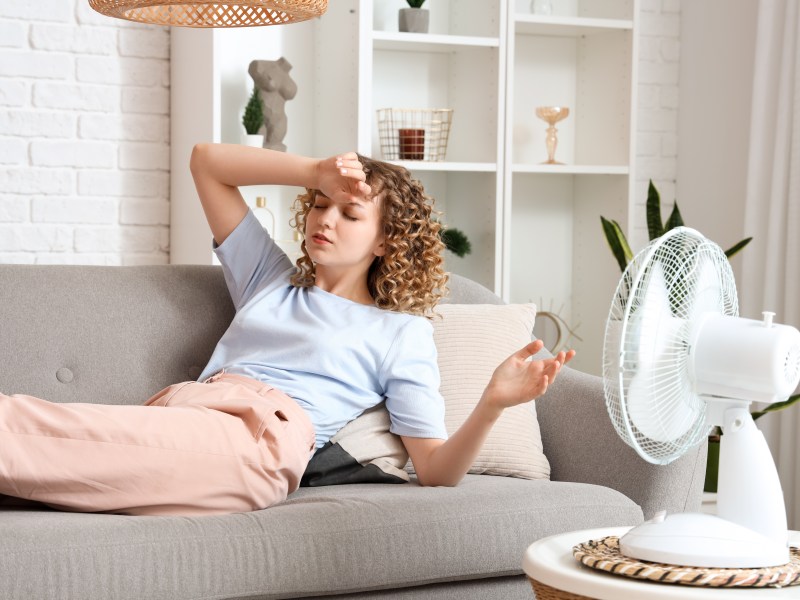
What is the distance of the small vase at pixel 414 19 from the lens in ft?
11.1

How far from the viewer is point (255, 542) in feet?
5.24

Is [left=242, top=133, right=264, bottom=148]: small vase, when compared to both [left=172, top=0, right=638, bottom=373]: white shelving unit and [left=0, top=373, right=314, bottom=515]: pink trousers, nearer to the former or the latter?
[left=172, top=0, right=638, bottom=373]: white shelving unit

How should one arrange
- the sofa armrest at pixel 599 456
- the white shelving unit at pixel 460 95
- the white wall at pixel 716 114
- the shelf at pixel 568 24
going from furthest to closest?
the white wall at pixel 716 114, the shelf at pixel 568 24, the white shelving unit at pixel 460 95, the sofa armrest at pixel 599 456

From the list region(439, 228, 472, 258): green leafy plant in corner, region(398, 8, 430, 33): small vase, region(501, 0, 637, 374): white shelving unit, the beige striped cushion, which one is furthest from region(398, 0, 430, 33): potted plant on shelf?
the beige striped cushion

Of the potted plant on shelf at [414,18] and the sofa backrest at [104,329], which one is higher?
the potted plant on shelf at [414,18]

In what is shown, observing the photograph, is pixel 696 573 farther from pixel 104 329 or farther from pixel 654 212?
pixel 654 212

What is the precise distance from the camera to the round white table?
1149 mm

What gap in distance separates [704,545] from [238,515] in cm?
75

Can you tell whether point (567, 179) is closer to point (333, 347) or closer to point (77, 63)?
point (77, 63)

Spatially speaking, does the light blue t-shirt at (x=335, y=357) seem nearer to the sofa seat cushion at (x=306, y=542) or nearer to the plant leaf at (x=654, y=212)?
the sofa seat cushion at (x=306, y=542)

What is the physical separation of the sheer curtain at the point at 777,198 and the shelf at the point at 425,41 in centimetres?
86

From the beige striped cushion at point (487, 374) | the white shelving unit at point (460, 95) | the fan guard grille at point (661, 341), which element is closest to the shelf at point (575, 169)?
the white shelving unit at point (460, 95)

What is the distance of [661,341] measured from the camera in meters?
1.25

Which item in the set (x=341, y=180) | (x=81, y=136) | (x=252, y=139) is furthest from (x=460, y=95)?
(x=341, y=180)
